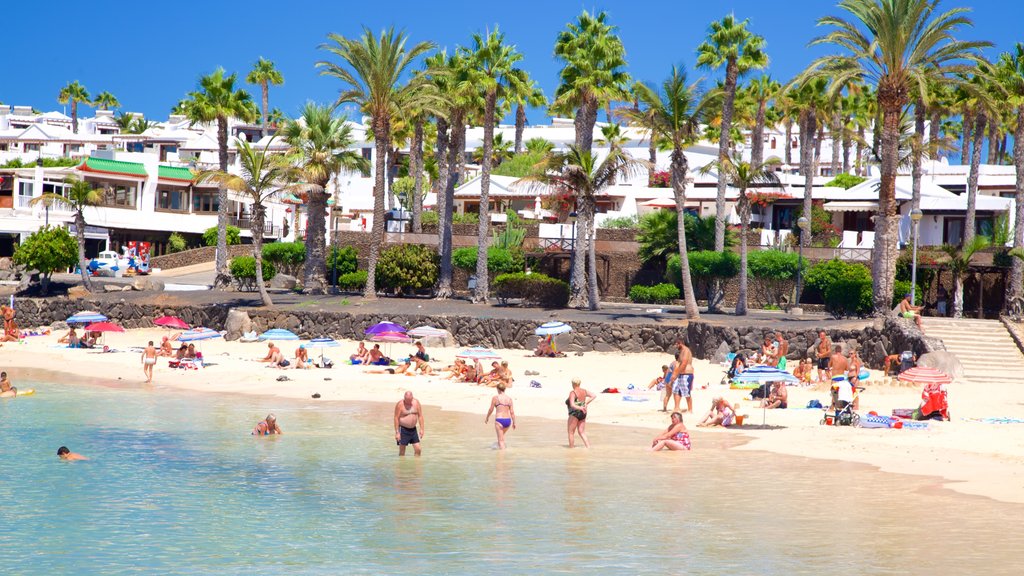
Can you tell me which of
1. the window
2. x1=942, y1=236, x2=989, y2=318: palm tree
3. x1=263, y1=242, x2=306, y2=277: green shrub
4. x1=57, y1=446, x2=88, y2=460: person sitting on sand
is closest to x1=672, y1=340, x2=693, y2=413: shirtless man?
x1=57, y1=446, x2=88, y2=460: person sitting on sand

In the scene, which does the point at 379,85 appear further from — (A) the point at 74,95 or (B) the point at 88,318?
(A) the point at 74,95

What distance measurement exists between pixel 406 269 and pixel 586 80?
1149 cm

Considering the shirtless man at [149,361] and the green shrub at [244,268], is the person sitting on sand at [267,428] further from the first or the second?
the green shrub at [244,268]

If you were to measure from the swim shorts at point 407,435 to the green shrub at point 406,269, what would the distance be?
→ 26.9 m

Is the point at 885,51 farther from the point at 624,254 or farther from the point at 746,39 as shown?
the point at 624,254

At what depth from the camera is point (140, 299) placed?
148 ft

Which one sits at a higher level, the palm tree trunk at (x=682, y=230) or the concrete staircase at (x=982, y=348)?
the palm tree trunk at (x=682, y=230)

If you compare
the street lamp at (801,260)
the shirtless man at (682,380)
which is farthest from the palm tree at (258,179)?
the shirtless man at (682,380)

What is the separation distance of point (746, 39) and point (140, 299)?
93.0 ft

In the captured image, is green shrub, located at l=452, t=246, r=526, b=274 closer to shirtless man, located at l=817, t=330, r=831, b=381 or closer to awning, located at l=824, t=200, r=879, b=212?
awning, located at l=824, t=200, r=879, b=212

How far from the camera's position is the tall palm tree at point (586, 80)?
141 ft

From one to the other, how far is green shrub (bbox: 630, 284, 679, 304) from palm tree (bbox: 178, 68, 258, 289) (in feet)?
63.3

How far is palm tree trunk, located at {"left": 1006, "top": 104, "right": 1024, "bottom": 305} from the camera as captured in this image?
131 feet

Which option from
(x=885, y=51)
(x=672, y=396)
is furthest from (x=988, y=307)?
(x=672, y=396)
